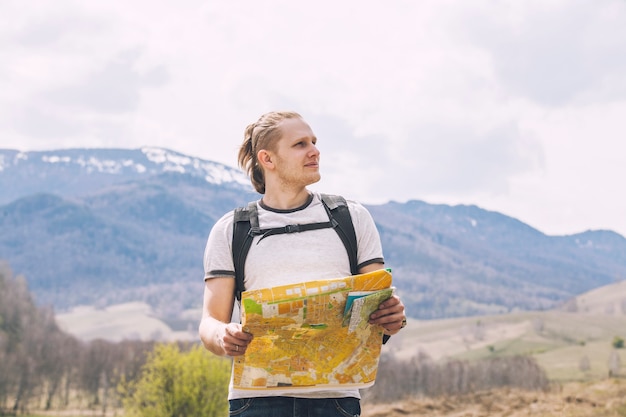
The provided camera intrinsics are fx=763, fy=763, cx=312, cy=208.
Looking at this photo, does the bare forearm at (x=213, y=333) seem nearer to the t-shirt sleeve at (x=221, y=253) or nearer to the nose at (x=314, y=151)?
the t-shirt sleeve at (x=221, y=253)

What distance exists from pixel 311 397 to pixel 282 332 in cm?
49

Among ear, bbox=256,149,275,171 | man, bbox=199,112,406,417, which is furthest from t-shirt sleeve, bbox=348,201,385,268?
ear, bbox=256,149,275,171

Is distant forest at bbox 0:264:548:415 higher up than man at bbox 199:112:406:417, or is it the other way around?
distant forest at bbox 0:264:548:415

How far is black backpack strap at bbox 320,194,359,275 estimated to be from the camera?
4.75m

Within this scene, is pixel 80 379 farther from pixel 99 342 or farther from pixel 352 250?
pixel 352 250

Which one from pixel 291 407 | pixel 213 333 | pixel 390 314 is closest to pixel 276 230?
pixel 213 333

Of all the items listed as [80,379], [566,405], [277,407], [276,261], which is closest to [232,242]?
[276,261]

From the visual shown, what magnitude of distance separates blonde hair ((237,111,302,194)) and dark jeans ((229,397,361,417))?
151 centimetres

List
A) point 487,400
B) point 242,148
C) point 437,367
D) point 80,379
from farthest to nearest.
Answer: point 437,367 → point 80,379 → point 487,400 → point 242,148

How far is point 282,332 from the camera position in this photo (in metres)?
4.30

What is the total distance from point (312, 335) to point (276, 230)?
0.74m

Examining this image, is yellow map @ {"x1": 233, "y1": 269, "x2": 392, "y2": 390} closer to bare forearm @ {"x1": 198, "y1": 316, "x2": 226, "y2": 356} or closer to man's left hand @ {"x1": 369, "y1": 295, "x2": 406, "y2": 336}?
man's left hand @ {"x1": 369, "y1": 295, "x2": 406, "y2": 336}

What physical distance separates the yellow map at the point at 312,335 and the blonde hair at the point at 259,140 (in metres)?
1.21

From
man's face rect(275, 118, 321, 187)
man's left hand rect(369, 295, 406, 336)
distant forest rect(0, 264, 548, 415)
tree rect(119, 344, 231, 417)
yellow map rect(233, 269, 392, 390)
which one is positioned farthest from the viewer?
distant forest rect(0, 264, 548, 415)
